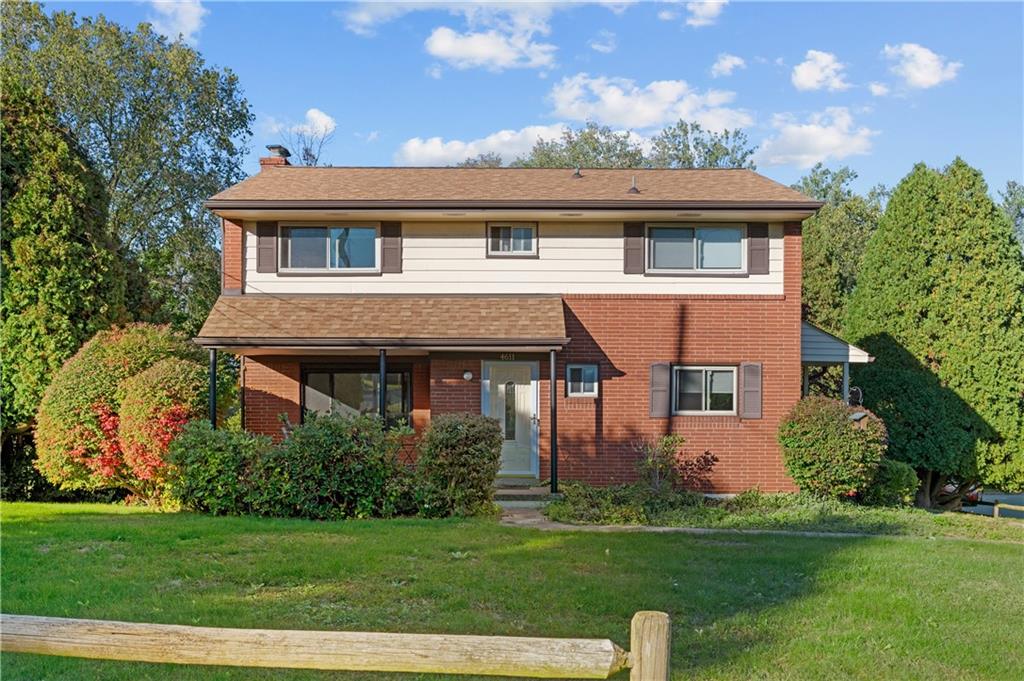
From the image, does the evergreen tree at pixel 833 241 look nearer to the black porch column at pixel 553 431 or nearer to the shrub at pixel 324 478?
the black porch column at pixel 553 431

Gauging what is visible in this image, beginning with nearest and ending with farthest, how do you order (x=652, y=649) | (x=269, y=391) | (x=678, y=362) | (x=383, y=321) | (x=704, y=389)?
(x=652, y=649), (x=383, y=321), (x=678, y=362), (x=704, y=389), (x=269, y=391)

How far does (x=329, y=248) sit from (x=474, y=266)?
9.09 ft

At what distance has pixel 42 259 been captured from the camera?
15266 millimetres

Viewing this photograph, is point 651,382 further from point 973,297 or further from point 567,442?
point 973,297

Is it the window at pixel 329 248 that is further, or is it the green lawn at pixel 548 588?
the window at pixel 329 248

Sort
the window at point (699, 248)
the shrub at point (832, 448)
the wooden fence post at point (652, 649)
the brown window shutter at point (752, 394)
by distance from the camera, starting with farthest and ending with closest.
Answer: the window at point (699, 248)
the brown window shutter at point (752, 394)
the shrub at point (832, 448)
the wooden fence post at point (652, 649)

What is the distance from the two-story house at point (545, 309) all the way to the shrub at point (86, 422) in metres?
1.86

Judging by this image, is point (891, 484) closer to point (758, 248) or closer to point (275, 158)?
point (758, 248)

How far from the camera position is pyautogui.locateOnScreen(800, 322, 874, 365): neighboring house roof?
1578 cm

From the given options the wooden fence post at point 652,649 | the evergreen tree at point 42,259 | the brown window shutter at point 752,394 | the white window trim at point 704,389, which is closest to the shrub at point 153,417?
the evergreen tree at point 42,259

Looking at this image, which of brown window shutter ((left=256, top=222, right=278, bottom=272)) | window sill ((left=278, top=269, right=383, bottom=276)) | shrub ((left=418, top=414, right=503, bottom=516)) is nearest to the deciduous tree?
brown window shutter ((left=256, top=222, right=278, bottom=272))

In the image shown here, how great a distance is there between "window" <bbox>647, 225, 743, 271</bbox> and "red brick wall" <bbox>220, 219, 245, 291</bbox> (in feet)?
25.1

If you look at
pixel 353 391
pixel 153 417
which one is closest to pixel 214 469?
pixel 153 417

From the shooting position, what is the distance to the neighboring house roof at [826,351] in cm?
1578
